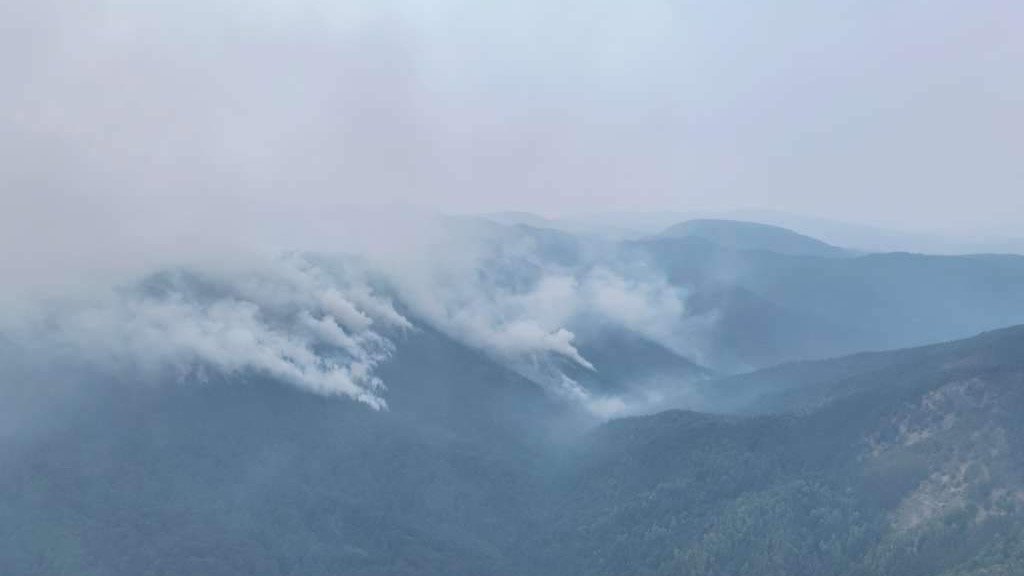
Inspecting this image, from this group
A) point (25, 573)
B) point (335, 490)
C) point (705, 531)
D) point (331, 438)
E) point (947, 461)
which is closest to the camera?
point (25, 573)

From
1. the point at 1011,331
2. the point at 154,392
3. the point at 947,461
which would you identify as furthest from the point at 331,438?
the point at 1011,331

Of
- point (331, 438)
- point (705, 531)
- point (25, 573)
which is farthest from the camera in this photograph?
point (331, 438)

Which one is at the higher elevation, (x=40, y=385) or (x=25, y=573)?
(x=40, y=385)

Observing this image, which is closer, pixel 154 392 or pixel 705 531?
pixel 705 531

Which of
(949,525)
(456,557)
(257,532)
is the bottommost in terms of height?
(949,525)

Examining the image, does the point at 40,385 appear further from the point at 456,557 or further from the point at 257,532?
the point at 456,557

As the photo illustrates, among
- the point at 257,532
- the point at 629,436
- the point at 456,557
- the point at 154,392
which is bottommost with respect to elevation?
the point at 456,557

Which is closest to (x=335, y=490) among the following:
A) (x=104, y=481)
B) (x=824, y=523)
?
(x=104, y=481)

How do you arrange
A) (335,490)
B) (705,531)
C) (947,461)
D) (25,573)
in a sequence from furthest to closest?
(335,490), (705,531), (947,461), (25,573)

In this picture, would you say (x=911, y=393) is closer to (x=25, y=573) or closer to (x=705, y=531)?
(x=705, y=531)
